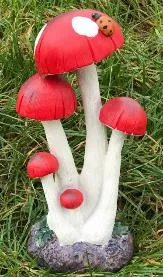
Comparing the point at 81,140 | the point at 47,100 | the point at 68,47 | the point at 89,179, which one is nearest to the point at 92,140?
the point at 89,179

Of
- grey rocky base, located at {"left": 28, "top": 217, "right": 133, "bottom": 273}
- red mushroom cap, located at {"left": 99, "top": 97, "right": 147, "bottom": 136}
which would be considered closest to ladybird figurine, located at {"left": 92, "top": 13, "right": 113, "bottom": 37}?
red mushroom cap, located at {"left": 99, "top": 97, "right": 147, "bottom": 136}

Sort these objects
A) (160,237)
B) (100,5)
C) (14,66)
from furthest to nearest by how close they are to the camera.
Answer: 1. (100,5)
2. (14,66)
3. (160,237)

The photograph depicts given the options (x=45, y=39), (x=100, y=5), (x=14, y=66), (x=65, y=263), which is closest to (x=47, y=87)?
(x=45, y=39)

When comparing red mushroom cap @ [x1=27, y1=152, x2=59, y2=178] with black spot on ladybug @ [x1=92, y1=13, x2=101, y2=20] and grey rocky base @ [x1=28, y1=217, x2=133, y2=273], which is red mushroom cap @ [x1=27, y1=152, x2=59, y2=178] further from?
black spot on ladybug @ [x1=92, y1=13, x2=101, y2=20]

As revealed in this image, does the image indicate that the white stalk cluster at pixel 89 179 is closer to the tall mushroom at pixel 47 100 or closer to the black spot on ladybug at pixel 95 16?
the tall mushroom at pixel 47 100

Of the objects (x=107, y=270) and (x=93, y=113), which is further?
(x=107, y=270)

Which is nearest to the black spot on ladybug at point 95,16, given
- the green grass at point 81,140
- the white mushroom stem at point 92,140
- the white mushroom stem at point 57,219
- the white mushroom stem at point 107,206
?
the white mushroom stem at point 92,140

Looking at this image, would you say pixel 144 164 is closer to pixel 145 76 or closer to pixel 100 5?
pixel 145 76
